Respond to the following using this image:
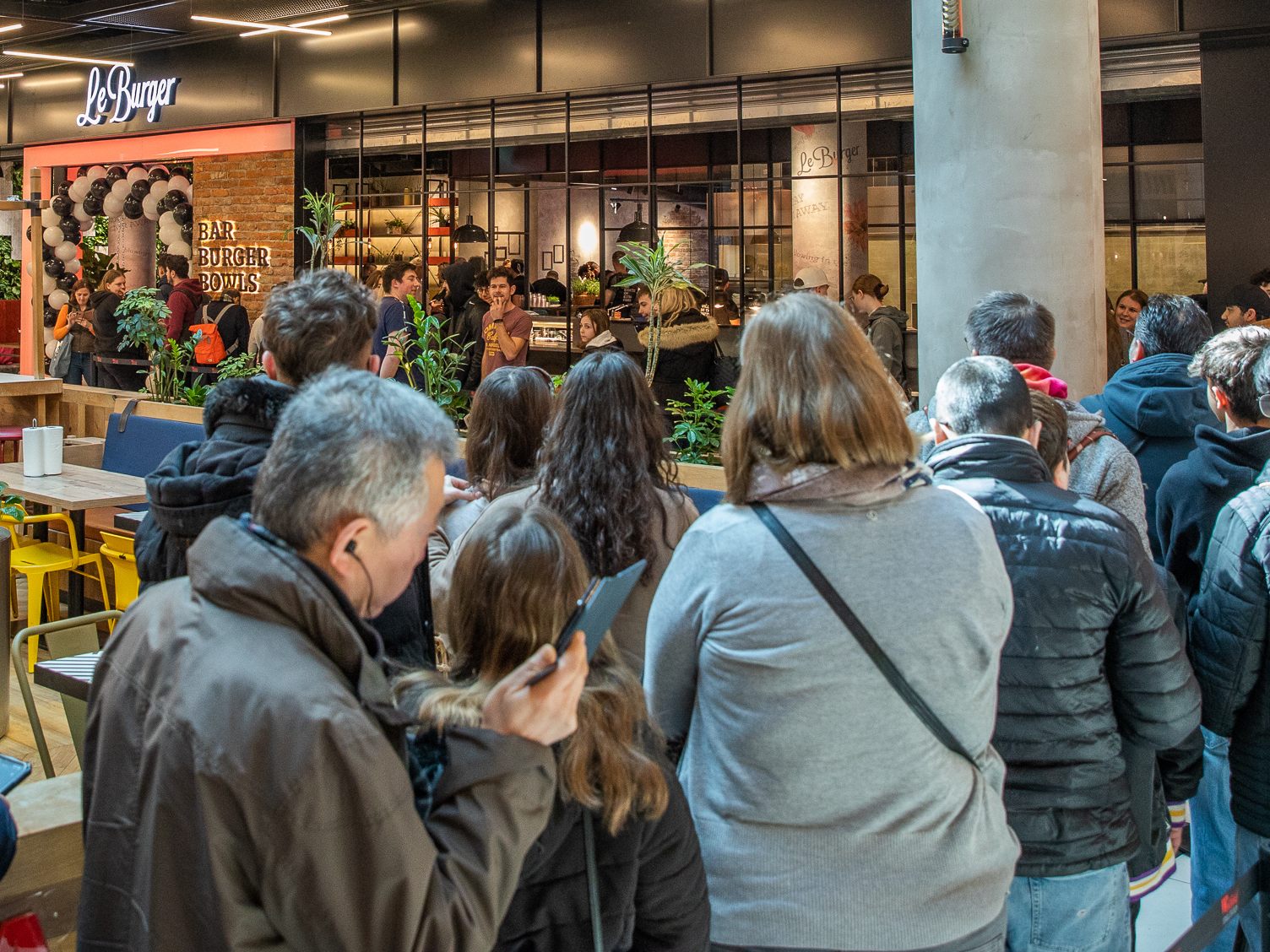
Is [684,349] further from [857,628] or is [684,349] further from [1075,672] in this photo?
[857,628]

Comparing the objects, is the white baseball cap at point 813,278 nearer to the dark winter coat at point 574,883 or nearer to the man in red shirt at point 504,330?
the man in red shirt at point 504,330

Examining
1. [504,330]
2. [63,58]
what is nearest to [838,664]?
[504,330]

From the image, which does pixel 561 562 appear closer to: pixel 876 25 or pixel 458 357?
pixel 458 357

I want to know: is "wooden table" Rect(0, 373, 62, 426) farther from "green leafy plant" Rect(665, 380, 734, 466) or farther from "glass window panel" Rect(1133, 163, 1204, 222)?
"glass window panel" Rect(1133, 163, 1204, 222)

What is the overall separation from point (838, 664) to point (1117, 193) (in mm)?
8556

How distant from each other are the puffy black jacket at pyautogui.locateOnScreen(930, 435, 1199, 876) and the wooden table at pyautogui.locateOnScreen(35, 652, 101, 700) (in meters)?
1.85

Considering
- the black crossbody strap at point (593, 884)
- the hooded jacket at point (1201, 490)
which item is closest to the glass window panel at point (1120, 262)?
the hooded jacket at point (1201, 490)

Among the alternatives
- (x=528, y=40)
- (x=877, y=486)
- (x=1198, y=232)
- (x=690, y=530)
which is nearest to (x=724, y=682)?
(x=690, y=530)

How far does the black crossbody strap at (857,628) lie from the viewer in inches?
68.3

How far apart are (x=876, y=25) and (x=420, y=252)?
533 centimetres

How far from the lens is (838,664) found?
1745 mm

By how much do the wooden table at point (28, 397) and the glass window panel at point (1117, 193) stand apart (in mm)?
7640

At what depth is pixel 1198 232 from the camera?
8789 mm

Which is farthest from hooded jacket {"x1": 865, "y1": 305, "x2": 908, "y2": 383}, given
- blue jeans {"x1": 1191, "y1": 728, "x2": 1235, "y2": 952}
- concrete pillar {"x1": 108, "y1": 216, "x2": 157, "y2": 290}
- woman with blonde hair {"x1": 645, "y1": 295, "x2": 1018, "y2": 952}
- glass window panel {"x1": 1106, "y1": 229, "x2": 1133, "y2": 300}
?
concrete pillar {"x1": 108, "y1": 216, "x2": 157, "y2": 290}
